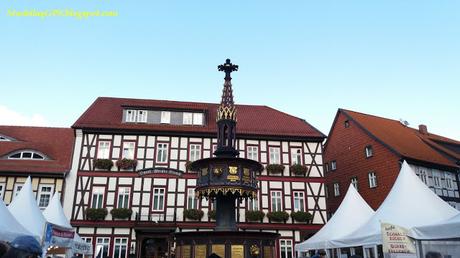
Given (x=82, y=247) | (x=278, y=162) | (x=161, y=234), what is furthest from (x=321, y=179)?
(x=82, y=247)

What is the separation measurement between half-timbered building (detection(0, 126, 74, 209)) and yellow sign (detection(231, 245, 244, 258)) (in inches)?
621

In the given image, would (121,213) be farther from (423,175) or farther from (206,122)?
(423,175)

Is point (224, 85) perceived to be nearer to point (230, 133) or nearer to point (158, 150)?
point (230, 133)

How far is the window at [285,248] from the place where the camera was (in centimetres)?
2458

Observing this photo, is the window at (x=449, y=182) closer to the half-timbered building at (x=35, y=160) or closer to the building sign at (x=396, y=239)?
the building sign at (x=396, y=239)

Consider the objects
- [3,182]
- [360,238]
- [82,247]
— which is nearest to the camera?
[360,238]

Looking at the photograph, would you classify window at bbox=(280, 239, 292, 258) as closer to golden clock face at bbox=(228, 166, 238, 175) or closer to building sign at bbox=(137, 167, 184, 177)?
building sign at bbox=(137, 167, 184, 177)

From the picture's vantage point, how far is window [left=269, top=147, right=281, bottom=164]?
26548mm

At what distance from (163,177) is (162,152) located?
1751mm

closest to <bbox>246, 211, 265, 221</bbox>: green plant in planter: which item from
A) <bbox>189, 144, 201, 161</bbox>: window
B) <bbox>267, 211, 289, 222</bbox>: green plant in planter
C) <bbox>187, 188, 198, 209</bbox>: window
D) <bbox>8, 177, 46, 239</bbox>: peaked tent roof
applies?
<bbox>267, 211, 289, 222</bbox>: green plant in planter

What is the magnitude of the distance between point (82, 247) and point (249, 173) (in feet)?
21.0

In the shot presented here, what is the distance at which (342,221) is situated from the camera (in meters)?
14.7

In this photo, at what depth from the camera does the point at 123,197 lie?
79.9 feet

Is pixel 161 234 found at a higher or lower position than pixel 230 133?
lower
